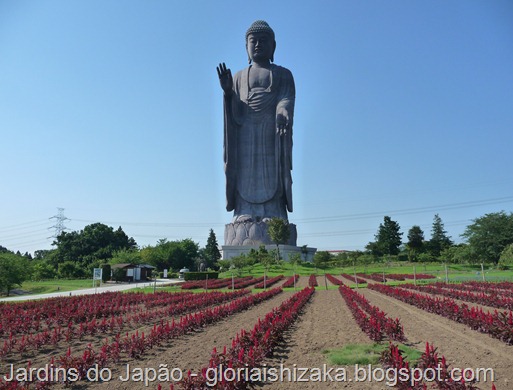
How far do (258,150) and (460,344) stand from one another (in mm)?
41239

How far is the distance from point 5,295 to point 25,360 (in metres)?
24.9

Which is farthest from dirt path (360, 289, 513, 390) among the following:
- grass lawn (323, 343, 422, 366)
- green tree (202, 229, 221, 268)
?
green tree (202, 229, 221, 268)

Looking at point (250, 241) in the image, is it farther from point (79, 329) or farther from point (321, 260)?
point (79, 329)

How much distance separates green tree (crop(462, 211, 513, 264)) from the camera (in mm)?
39219

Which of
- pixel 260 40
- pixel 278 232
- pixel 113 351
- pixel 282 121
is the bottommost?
pixel 113 351

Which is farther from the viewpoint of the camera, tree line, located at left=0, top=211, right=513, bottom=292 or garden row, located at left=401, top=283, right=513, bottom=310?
tree line, located at left=0, top=211, right=513, bottom=292

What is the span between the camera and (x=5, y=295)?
2883cm

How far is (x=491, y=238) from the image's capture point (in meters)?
39.8

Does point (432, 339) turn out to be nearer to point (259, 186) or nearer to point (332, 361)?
point (332, 361)

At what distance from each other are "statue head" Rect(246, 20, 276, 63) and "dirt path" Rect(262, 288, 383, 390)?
40.0 m

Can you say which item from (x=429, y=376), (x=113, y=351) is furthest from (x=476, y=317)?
(x=113, y=351)

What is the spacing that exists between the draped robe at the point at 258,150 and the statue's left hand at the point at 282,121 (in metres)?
1.97

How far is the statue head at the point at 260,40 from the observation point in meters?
47.8

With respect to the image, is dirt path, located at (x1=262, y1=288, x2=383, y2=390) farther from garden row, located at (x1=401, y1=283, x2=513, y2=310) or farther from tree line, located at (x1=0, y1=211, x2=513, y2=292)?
tree line, located at (x1=0, y1=211, x2=513, y2=292)
